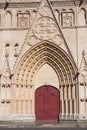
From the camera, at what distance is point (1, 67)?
1847cm

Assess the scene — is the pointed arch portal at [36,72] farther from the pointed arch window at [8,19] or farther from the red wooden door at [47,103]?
the pointed arch window at [8,19]

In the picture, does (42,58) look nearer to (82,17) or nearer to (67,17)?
(67,17)

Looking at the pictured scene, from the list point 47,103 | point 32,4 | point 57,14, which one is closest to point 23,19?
point 32,4

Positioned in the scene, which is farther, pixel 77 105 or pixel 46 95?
pixel 46 95

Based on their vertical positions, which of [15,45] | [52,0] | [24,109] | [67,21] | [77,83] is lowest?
[24,109]

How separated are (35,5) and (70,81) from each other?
4.66 meters

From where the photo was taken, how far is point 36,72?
19.0m

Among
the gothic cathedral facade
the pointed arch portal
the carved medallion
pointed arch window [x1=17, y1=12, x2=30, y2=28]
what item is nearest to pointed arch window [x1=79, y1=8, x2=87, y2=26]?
the gothic cathedral facade

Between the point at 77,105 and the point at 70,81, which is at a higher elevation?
the point at 70,81

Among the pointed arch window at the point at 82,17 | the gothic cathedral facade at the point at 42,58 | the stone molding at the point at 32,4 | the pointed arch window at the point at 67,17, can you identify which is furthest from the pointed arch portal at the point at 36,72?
the stone molding at the point at 32,4

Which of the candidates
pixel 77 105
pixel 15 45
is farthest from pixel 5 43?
pixel 77 105

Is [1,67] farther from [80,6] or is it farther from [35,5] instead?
[80,6]

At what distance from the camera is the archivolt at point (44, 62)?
727 inches

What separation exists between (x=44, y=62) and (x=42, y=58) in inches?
10.3
